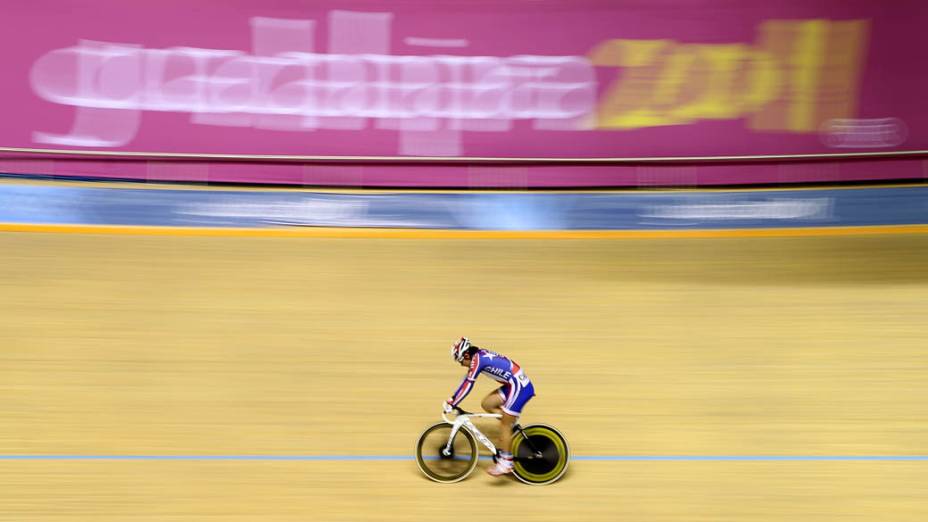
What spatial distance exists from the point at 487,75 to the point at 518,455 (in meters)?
5.63

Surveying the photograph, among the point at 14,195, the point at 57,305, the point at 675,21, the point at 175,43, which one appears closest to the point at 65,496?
the point at 57,305

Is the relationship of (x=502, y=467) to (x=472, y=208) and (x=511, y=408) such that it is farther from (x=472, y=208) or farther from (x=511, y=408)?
(x=472, y=208)

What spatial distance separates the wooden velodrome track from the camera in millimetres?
4633

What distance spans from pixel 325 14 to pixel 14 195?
11.2 feet

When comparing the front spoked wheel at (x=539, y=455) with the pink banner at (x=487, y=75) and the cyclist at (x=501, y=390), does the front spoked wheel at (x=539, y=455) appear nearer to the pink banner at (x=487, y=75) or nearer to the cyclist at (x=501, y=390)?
the cyclist at (x=501, y=390)

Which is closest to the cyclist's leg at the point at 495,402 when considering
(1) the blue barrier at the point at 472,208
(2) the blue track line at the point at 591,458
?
(2) the blue track line at the point at 591,458

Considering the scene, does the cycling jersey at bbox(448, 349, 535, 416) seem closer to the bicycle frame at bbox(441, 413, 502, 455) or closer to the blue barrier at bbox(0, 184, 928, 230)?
the bicycle frame at bbox(441, 413, 502, 455)

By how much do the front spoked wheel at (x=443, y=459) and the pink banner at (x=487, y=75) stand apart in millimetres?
5048

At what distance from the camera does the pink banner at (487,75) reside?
366 inches

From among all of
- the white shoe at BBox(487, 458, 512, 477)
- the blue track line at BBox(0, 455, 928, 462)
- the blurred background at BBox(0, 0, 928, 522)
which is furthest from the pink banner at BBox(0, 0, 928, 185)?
the white shoe at BBox(487, 458, 512, 477)

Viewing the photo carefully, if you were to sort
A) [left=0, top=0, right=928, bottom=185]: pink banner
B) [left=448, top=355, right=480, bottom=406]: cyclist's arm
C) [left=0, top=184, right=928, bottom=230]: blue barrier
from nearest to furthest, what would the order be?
[left=448, top=355, right=480, bottom=406]: cyclist's arm, [left=0, top=184, right=928, bottom=230]: blue barrier, [left=0, top=0, right=928, bottom=185]: pink banner

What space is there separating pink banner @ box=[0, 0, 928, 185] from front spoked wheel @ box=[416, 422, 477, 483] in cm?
505

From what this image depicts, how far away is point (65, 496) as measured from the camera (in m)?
4.53

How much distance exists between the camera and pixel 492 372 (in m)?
4.58
